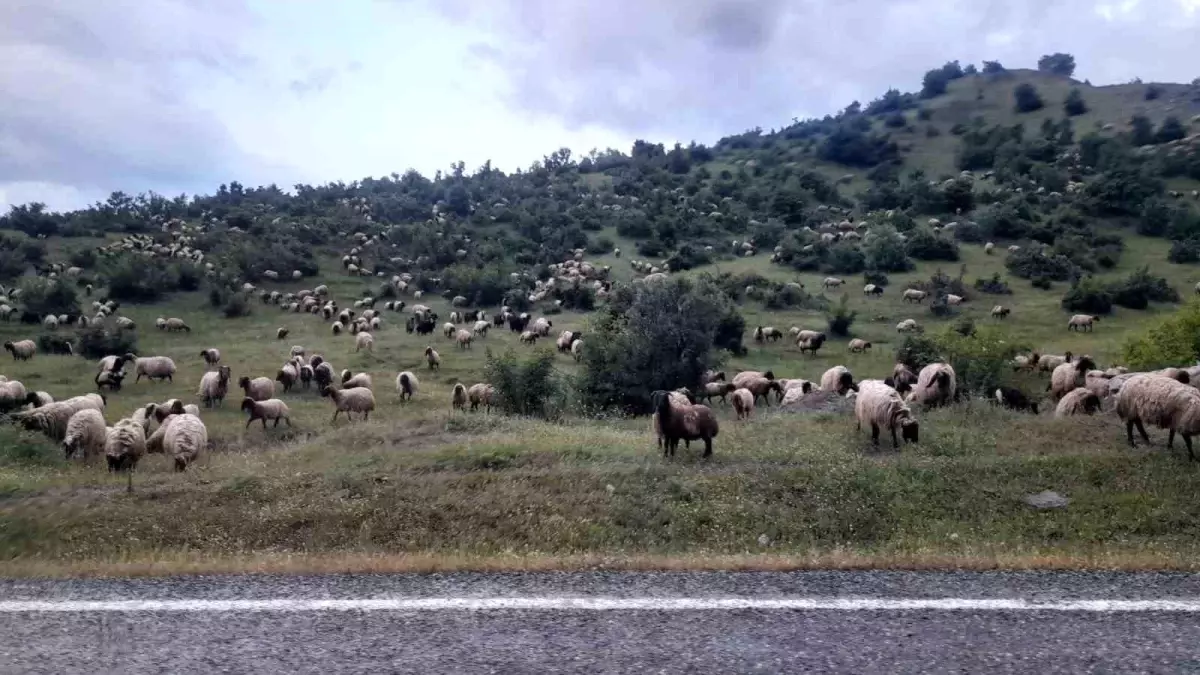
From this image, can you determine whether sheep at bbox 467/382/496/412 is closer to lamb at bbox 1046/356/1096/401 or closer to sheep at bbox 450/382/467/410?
sheep at bbox 450/382/467/410

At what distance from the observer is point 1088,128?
102 m

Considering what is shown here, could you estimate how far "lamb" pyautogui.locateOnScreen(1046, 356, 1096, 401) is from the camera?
26.8 meters

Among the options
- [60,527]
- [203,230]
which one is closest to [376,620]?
[60,527]

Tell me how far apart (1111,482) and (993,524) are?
296 centimetres

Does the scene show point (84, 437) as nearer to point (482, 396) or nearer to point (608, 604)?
point (482, 396)

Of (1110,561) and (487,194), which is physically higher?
(487,194)

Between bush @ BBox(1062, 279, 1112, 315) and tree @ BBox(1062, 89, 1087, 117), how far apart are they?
71.1 metres

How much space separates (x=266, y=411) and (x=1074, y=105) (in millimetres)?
113209

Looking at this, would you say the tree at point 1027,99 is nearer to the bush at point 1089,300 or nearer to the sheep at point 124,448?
the bush at point 1089,300

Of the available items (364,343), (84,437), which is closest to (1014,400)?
(84,437)

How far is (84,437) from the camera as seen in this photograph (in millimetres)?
20469

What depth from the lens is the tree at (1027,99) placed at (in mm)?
113125

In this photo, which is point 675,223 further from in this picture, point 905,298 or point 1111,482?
point 1111,482

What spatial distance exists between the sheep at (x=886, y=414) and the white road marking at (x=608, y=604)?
1064cm
